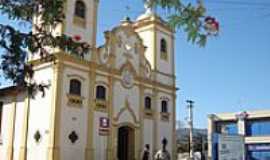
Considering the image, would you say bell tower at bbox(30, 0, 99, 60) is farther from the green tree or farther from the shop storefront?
the shop storefront

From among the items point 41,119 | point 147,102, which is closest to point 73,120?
point 41,119

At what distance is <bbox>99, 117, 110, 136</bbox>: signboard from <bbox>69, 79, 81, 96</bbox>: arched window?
2289 millimetres

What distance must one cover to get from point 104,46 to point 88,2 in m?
2.90

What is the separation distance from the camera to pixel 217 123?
169 feet

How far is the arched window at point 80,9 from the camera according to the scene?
27625 millimetres

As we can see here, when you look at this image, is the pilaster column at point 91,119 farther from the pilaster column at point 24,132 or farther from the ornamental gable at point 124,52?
the pilaster column at point 24,132

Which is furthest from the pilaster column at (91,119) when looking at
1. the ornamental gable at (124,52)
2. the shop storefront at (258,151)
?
the shop storefront at (258,151)

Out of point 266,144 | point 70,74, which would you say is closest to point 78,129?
point 70,74

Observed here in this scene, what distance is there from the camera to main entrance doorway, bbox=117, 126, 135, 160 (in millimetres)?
29798

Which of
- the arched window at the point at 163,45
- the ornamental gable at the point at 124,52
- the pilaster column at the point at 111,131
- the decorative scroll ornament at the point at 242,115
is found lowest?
the pilaster column at the point at 111,131

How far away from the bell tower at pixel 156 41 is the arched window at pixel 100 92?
226 inches

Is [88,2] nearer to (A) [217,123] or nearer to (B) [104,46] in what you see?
(B) [104,46]

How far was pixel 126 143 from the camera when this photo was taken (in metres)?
30.2

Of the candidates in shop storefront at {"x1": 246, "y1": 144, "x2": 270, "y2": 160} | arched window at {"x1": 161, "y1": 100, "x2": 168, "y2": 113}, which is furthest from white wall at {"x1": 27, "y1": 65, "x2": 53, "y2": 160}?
shop storefront at {"x1": 246, "y1": 144, "x2": 270, "y2": 160}
